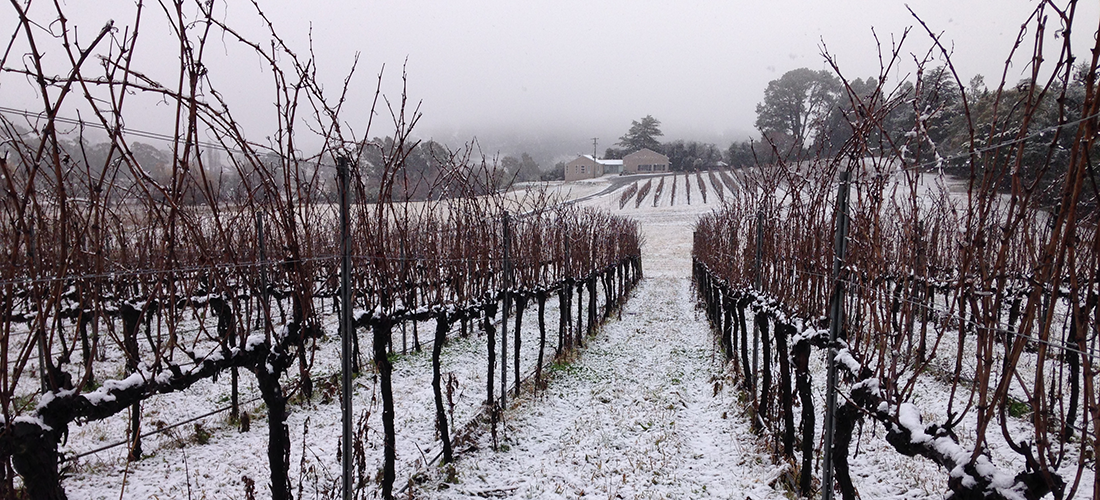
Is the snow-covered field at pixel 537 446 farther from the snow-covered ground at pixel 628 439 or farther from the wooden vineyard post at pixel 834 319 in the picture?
the wooden vineyard post at pixel 834 319

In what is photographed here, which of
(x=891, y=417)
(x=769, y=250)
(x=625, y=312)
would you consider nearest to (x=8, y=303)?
(x=891, y=417)

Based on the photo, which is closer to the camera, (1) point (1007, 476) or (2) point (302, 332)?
(1) point (1007, 476)

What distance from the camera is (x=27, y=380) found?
18.5 feet

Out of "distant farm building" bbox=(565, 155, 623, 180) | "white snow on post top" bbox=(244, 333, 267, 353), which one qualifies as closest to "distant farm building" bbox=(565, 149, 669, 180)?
"distant farm building" bbox=(565, 155, 623, 180)

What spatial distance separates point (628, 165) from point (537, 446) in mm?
61319

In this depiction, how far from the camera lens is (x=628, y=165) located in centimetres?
6388

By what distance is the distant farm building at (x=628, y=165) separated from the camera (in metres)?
61.8

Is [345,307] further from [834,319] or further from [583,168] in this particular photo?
[583,168]

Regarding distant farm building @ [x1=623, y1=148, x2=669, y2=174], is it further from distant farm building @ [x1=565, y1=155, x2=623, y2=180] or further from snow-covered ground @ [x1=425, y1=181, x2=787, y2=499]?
snow-covered ground @ [x1=425, y1=181, x2=787, y2=499]

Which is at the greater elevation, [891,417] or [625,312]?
[891,417]

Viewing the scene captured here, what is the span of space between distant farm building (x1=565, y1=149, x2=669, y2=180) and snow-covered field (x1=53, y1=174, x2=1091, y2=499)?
185ft

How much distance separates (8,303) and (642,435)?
170 inches

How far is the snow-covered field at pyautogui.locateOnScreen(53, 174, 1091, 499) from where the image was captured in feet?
12.2

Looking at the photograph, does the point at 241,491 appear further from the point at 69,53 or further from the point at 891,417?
the point at 891,417
